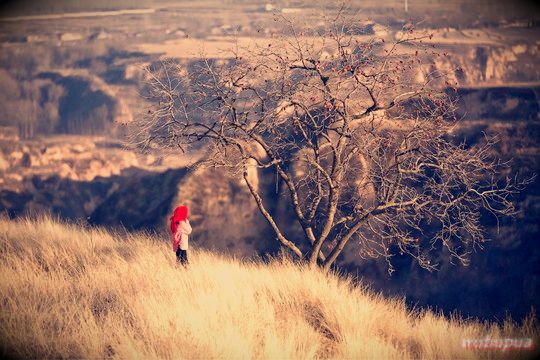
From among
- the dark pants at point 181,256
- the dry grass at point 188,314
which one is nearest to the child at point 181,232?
the dark pants at point 181,256

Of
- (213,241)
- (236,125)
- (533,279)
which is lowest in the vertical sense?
(533,279)

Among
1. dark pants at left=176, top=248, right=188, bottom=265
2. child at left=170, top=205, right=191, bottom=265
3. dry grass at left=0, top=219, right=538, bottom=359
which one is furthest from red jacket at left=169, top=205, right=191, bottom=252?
dry grass at left=0, top=219, right=538, bottom=359

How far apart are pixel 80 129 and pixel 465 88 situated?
38.9m

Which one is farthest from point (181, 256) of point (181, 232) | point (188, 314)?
point (188, 314)

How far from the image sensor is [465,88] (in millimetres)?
22188

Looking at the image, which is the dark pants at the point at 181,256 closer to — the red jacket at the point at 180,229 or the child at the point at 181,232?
the child at the point at 181,232

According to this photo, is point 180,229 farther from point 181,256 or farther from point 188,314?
point 188,314

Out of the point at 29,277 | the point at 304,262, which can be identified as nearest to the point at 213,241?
the point at 304,262

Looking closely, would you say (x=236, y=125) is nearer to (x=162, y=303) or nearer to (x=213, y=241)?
(x=162, y=303)

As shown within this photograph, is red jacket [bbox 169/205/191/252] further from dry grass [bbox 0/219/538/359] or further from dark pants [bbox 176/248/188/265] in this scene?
dry grass [bbox 0/219/538/359]

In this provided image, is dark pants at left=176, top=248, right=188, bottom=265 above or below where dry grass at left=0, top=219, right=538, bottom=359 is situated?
above

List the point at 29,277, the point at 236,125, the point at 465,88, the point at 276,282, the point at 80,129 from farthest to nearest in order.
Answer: the point at 80,129 < the point at 465,88 < the point at 236,125 < the point at 276,282 < the point at 29,277

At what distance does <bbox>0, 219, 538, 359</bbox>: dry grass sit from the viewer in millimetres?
7477

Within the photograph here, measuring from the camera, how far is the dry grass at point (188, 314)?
294 inches
